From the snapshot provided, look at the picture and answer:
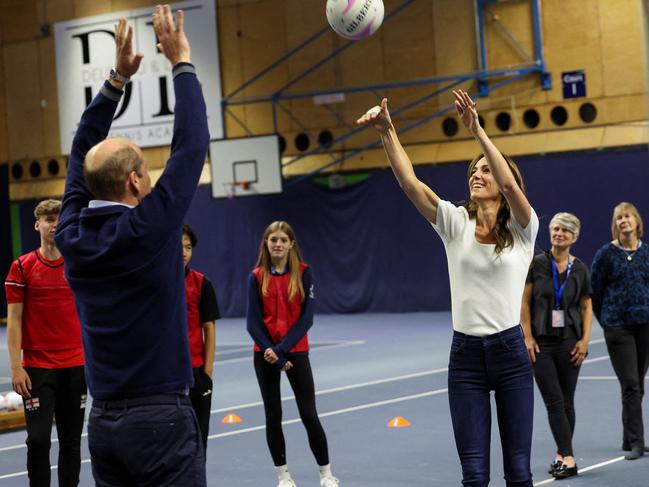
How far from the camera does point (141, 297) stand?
346cm

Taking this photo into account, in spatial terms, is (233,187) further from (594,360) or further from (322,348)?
(594,360)

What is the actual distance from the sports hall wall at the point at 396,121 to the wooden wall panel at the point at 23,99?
43mm

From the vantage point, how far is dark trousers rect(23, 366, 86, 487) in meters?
6.14

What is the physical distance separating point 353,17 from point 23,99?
20.5 m

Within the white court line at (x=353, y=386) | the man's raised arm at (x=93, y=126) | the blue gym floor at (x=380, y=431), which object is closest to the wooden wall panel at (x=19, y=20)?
the blue gym floor at (x=380, y=431)

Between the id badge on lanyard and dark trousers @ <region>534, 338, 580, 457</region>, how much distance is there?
130 mm

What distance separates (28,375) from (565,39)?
1663 centimetres

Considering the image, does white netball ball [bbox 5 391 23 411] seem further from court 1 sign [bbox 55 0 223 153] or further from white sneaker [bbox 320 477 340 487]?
court 1 sign [bbox 55 0 223 153]

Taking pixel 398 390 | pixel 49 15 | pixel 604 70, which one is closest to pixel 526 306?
pixel 398 390

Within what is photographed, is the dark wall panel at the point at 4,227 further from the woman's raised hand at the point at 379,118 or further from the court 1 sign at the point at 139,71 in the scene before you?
the woman's raised hand at the point at 379,118

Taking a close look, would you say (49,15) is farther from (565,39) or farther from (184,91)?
(184,91)

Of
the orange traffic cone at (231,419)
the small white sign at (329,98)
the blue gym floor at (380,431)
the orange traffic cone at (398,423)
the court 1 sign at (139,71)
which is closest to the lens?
the blue gym floor at (380,431)

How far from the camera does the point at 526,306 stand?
7.63 metres

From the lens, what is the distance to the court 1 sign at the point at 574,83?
2080 cm
